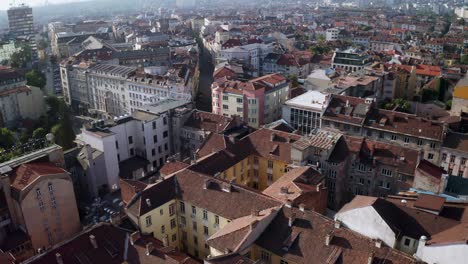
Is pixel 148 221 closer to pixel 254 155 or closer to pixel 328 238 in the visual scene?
pixel 328 238

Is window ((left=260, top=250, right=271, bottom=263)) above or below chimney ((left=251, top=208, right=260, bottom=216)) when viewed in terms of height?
below

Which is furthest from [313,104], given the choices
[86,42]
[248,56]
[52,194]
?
[86,42]

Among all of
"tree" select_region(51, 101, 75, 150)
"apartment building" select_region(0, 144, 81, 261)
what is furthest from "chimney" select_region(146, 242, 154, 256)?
"tree" select_region(51, 101, 75, 150)

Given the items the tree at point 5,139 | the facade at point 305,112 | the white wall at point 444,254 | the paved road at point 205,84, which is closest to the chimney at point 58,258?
the white wall at point 444,254

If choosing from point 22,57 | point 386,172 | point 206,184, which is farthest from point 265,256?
point 22,57

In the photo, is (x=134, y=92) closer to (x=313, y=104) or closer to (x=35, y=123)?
(x=35, y=123)

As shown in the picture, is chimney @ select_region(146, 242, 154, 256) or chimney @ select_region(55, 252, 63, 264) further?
chimney @ select_region(146, 242, 154, 256)

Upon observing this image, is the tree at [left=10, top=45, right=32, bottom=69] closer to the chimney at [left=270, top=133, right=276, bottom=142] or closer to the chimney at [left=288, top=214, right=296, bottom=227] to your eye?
the chimney at [left=270, top=133, right=276, bottom=142]
